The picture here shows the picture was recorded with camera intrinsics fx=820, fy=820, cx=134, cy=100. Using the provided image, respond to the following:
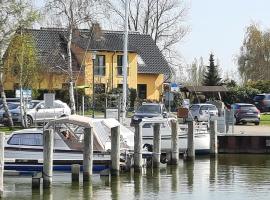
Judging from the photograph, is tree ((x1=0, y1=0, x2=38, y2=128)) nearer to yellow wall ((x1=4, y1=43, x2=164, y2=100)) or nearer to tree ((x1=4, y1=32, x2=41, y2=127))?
tree ((x1=4, y1=32, x2=41, y2=127))

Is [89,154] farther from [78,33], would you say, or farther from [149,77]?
[149,77]

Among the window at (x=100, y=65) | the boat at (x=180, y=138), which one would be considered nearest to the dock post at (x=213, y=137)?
the boat at (x=180, y=138)

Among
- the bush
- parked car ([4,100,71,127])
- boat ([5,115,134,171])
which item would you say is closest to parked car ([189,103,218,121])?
parked car ([4,100,71,127])

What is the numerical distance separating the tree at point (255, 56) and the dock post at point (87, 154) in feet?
261

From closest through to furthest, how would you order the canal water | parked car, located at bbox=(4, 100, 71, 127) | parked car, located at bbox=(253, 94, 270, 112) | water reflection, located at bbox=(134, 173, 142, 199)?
the canal water → water reflection, located at bbox=(134, 173, 142, 199) → parked car, located at bbox=(4, 100, 71, 127) → parked car, located at bbox=(253, 94, 270, 112)

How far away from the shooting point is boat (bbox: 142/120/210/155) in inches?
1457

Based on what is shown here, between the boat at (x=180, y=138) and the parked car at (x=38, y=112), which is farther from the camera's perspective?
the parked car at (x=38, y=112)

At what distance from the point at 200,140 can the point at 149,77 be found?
1805 inches

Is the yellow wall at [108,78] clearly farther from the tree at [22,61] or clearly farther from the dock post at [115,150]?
the dock post at [115,150]

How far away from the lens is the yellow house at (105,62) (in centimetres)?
6928

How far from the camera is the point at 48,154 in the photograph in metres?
26.2

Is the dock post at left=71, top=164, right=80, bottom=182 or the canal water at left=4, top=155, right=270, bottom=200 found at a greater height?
the dock post at left=71, top=164, right=80, bottom=182

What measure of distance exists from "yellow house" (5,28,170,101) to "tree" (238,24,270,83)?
2377 cm

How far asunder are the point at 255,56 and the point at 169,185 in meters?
79.9
